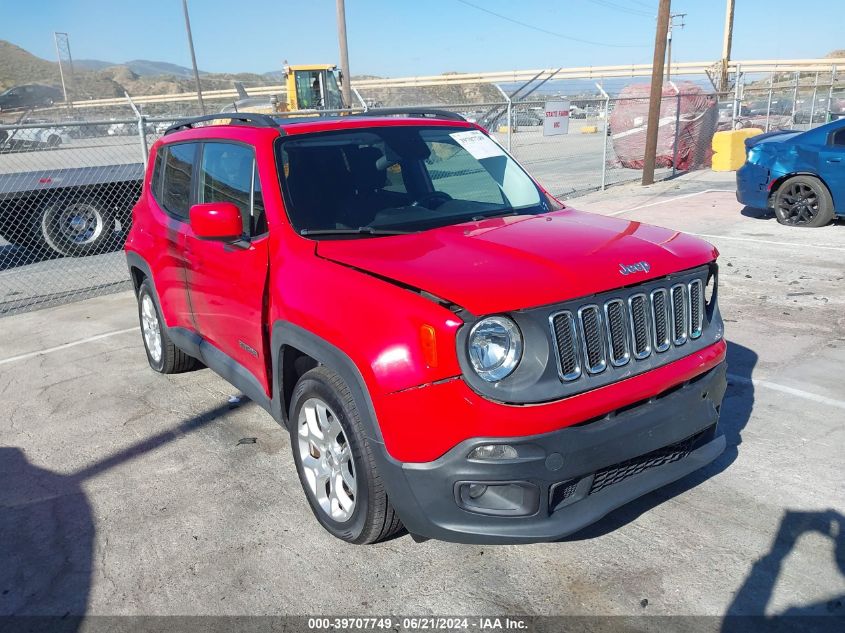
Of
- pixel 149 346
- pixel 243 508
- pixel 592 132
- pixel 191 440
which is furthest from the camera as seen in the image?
pixel 592 132

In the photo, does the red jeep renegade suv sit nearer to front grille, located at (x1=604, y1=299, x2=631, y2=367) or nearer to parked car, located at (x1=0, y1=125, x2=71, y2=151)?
front grille, located at (x1=604, y1=299, x2=631, y2=367)

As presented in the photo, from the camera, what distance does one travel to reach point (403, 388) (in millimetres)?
2619

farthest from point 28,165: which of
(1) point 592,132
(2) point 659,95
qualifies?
(1) point 592,132

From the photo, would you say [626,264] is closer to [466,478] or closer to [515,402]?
[515,402]

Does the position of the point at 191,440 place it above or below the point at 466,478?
below

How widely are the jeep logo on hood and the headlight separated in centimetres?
57

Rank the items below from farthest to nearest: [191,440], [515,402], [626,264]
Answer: [191,440] < [626,264] < [515,402]

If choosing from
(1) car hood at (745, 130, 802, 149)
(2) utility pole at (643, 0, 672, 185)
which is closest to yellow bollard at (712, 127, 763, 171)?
(2) utility pole at (643, 0, 672, 185)

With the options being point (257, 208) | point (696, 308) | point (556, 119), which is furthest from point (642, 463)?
point (556, 119)

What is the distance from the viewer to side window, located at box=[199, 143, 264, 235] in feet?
12.3

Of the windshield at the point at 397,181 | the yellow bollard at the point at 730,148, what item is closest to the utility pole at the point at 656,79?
the yellow bollard at the point at 730,148

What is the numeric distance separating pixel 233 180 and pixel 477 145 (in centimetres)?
150

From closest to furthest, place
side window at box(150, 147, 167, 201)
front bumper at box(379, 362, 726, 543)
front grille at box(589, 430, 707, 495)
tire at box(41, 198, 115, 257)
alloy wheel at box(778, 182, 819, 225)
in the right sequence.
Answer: front bumper at box(379, 362, 726, 543), front grille at box(589, 430, 707, 495), side window at box(150, 147, 167, 201), alloy wheel at box(778, 182, 819, 225), tire at box(41, 198, 115, 257)

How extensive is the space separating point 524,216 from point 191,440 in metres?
2.49
